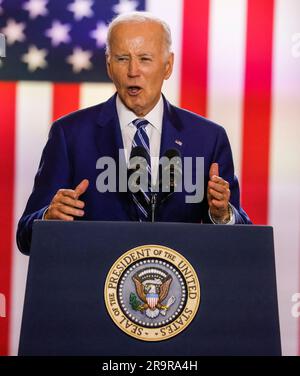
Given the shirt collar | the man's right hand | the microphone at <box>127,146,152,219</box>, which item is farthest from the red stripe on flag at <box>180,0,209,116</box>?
the man's right hand

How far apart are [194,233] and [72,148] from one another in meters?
0.79

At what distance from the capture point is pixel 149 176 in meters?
1.89

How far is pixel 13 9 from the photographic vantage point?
9.03ft

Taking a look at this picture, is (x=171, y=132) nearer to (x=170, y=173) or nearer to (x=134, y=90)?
(x=134, y=90)

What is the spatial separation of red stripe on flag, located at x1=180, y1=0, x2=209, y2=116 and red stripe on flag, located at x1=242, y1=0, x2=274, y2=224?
17cm

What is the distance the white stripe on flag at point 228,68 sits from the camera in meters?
2.77

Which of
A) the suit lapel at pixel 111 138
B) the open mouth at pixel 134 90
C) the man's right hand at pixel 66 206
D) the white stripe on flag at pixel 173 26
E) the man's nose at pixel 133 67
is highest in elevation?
the white stripe on flag at pixel 173 26

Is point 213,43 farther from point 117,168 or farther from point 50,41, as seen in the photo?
point 117,168

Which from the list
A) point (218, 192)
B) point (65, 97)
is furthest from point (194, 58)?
point (218, 192)

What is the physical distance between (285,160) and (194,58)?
55cm

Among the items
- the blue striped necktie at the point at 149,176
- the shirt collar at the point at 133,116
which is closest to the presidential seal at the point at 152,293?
the blue striped necktie at the point at 149,176

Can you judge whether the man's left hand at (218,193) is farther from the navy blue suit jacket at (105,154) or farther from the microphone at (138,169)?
the navy blue suit jacket at (105,154)

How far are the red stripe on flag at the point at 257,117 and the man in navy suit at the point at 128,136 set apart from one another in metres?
0.49

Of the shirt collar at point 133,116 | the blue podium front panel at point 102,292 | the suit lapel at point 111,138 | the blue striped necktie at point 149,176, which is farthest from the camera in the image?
the shirt collar at point 133,116
